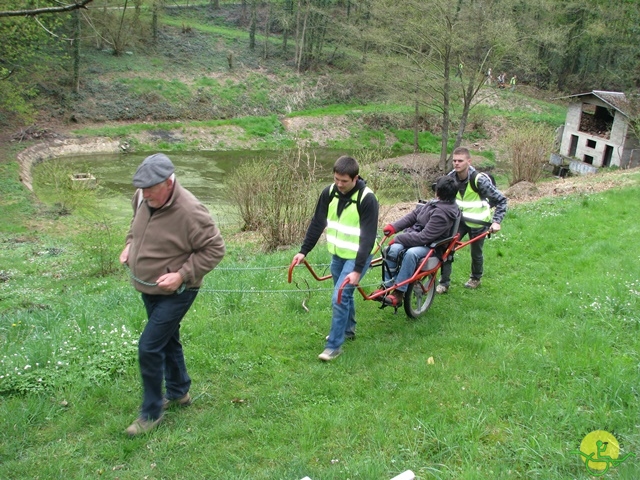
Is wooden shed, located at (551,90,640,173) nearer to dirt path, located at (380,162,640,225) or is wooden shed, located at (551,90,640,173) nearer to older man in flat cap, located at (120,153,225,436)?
dirt path, located at (380,162,640,225)

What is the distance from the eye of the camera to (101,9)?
111ft

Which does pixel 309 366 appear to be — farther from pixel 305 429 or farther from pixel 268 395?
pixel 305 429

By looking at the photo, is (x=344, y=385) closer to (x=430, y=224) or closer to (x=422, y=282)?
(x=422, y=282)

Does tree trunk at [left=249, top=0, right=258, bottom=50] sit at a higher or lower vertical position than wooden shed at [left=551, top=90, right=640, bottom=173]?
higher

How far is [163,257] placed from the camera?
12.8ft

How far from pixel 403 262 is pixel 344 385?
1659 millimetres

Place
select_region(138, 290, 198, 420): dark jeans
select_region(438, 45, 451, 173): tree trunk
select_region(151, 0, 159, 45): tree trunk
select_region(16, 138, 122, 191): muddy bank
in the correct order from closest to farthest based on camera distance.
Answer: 1. select_region(138, 290, 198, 420): dark jeans
2. select_region(16, 138, 122, 191): muddy bank
3. select_region(438, 45, 451, 173): tree trunk
4. select_region(151, 0, 159, 45): tree trunk

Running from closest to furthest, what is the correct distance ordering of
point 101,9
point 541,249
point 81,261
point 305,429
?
point 305,429 < point 541,249 < point 81,261 < point 101,9

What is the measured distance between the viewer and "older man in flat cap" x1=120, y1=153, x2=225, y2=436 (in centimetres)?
384

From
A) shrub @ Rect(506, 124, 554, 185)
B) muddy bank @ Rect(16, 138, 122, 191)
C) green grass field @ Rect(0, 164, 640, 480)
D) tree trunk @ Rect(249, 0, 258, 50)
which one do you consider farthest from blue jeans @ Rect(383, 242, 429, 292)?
tree trunk @ Rect(249, 0, 258, 50)

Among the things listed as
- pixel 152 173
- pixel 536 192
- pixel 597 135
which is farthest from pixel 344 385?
pixel 597 135

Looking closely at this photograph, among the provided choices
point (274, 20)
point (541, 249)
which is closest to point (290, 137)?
point (274, 20)

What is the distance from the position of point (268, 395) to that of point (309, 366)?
2.03 feet

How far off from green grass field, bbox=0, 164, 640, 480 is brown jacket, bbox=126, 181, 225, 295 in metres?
1.24
